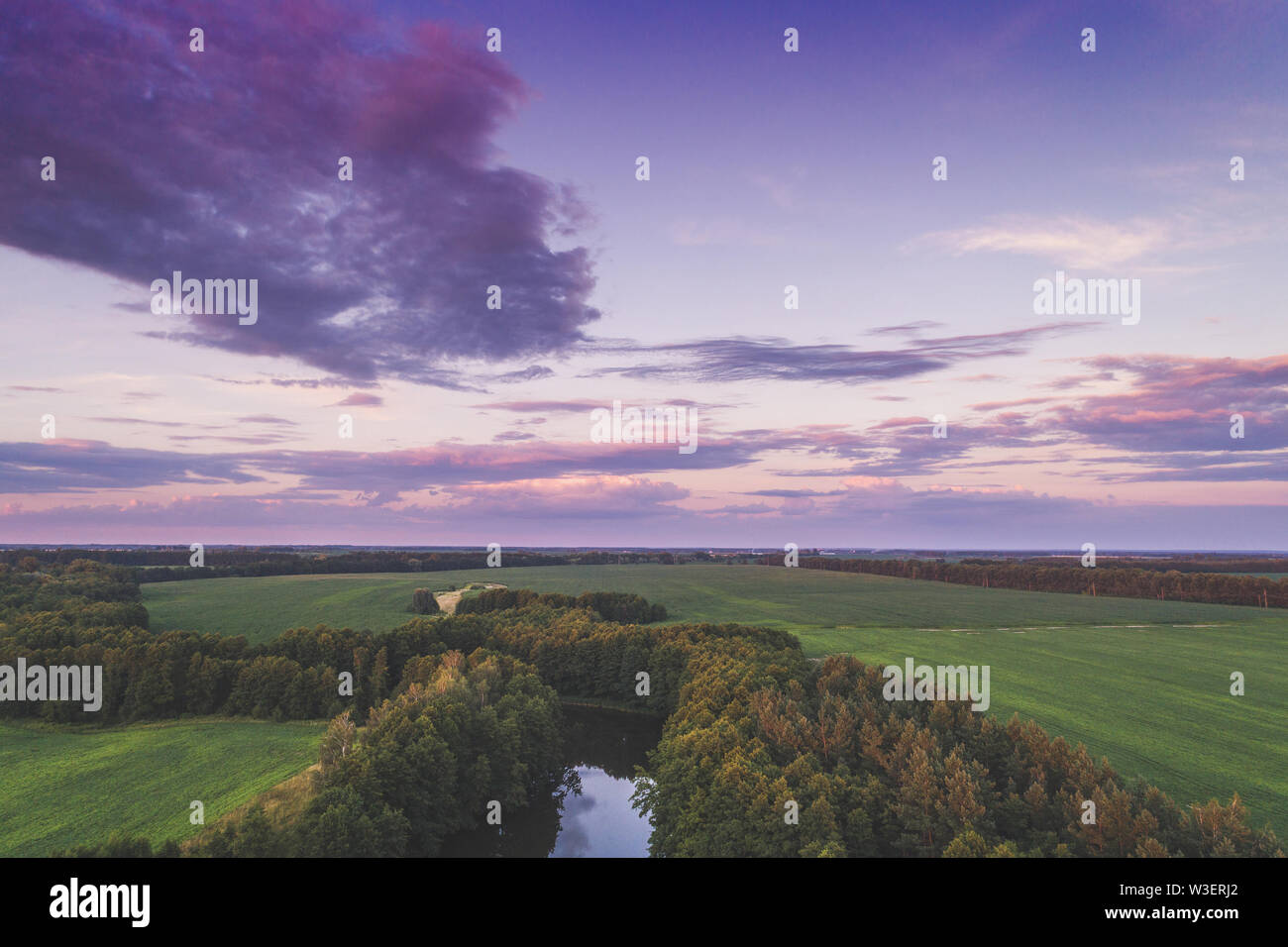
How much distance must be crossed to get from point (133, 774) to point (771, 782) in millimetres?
55720

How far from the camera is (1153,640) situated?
345 feet

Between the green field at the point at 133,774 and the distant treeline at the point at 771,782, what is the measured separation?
12221 mm

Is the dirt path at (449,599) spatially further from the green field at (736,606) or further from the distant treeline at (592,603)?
the distant treeline at (592,603)

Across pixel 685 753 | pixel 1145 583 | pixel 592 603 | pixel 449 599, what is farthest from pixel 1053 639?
pixel 449 599

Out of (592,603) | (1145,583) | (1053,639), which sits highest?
(592,603)

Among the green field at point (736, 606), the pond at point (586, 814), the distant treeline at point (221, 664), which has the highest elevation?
the distant treeline at point (221, 664)

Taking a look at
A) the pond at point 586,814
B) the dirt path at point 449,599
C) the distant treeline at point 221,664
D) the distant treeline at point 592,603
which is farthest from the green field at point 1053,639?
the pond at point 586,814

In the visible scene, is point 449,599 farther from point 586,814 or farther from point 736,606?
point 586,814

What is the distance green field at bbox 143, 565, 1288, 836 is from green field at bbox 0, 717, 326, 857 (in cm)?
5155

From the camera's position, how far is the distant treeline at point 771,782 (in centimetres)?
2908

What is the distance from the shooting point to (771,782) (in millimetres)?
34812
